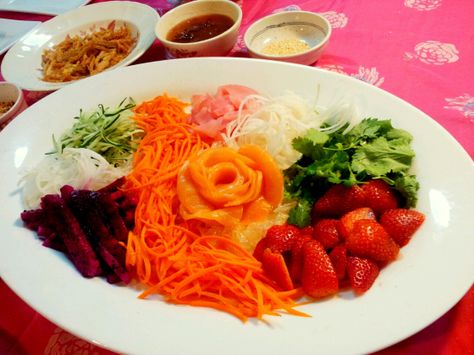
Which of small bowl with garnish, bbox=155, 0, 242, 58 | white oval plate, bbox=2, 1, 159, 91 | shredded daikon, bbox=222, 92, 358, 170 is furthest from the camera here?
white oval plate, bbox=2, 1, 159, 91

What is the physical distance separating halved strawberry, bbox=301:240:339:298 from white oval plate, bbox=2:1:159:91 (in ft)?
5.66

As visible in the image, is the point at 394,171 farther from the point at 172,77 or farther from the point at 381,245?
the point at 172,77

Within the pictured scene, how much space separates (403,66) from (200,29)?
1.29 metres

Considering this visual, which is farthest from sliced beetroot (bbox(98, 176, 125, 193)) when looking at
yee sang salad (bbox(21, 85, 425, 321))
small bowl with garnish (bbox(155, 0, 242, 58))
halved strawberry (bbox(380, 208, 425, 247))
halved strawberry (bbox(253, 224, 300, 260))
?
halved strawberry (bbox(380, 208, 425, 247))

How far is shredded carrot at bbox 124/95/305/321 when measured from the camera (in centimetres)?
140

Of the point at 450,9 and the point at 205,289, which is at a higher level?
the point at 450,9

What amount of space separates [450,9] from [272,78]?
54.3 inches

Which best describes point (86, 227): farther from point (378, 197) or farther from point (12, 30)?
point (12, 30)

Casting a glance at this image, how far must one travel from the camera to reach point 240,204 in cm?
164

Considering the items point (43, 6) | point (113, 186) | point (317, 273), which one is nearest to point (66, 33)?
point (43, 6)

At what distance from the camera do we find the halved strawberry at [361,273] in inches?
51.3

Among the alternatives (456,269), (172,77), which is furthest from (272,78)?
(456,269)

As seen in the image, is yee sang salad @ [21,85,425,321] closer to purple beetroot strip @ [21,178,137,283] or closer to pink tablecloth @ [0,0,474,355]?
purple beetroot strip @ [21,178,137,283]

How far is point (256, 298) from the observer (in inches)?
54.3
